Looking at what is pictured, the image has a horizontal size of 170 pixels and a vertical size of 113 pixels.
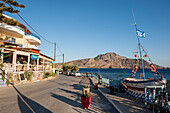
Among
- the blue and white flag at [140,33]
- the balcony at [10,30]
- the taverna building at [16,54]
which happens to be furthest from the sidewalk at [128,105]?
the balcony at [10,30]

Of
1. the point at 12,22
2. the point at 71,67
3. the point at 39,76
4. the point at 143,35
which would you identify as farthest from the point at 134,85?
the point at 71,67

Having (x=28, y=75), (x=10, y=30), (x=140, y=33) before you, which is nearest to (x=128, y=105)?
(x=140, y=33)

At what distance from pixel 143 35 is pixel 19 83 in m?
18.3

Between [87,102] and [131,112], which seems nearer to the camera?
[131,112]

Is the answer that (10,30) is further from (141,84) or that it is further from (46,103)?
(141,84)

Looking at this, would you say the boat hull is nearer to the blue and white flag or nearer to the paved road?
the paved road

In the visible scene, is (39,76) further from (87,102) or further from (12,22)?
(87,102)

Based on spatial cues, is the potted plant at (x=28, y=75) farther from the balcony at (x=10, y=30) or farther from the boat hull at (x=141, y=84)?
the boat hull at (x=141, y=84)

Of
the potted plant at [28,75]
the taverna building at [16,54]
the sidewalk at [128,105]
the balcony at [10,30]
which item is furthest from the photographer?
the potted plant at [28,75]

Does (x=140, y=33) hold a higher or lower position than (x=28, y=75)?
higher

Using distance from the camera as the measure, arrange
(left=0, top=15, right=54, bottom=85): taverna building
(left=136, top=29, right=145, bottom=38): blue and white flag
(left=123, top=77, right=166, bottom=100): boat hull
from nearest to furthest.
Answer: (left=123, top=77, right=166, bottom=100): boat hull < (left=136, top=29, right=145, bottom=38): blue and white flag < (left=0, top=15, right=54, bottom=85): taverna building

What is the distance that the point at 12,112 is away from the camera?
6961mm

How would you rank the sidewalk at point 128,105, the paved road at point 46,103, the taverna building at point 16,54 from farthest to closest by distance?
the taverna building at point 16,54
the paved road at point 46,103
the sidewalk at point 128,105

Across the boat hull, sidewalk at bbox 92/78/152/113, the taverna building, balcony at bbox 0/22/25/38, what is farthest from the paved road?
balcony at bbox 0/22/25/38
